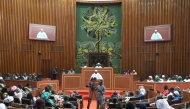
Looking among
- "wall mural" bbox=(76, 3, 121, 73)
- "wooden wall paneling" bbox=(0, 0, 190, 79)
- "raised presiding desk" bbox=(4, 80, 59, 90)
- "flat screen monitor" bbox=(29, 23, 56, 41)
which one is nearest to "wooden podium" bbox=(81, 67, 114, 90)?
"raised presiding desk" bbox=(4, 80, 59, 90)

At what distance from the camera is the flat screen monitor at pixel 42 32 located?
16953 mm

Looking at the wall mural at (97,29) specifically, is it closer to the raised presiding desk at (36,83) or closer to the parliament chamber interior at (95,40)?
the parliament chamber interior at (95,40)

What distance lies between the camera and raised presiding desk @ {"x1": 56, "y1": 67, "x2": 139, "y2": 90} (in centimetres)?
1396

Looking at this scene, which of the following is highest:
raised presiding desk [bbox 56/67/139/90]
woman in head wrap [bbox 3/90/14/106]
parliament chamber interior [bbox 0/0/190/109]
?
parliament chamber interior [bbox 0/0/190/109]

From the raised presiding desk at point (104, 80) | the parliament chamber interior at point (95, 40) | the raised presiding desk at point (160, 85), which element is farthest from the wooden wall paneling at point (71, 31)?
the raised presiding desk at point (160, 85)

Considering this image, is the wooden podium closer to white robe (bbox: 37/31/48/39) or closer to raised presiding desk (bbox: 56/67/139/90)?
raised presiding desk (bbox: 56/67/139/90)

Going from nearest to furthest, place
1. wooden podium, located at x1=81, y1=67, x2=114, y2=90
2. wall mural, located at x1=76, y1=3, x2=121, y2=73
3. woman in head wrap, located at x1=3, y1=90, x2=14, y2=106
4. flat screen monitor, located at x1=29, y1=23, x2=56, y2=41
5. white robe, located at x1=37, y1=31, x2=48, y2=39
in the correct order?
woman in head wrap, located at x1=3, y1=90, x2=14, y2=106 < wooden podium, located at x1=81, y1=67, x2=114, y2=90 < flat screen monitor, located at x1=29, y1=23, x2=56, y2=41 < white robe, located at x1=37, y1=31, x2=48, y2=39 < wall mural, located at x1=76, y1=3, x2=121, y2=73

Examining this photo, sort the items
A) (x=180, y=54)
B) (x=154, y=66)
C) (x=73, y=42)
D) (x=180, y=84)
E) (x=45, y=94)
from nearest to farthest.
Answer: (x=45, y=94) < (x=180, y=84) < (x=180, y=54) < (x=154, y=66) < (x=73, y=42)

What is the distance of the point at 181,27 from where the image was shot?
16047mm

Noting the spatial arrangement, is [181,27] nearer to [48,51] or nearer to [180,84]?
[180,84]

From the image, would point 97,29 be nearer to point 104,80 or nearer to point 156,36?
point 156,36

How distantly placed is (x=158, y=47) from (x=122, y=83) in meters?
4.47

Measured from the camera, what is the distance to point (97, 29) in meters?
19.1

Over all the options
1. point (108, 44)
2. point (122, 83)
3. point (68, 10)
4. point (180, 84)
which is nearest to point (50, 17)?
point (68, 10)
